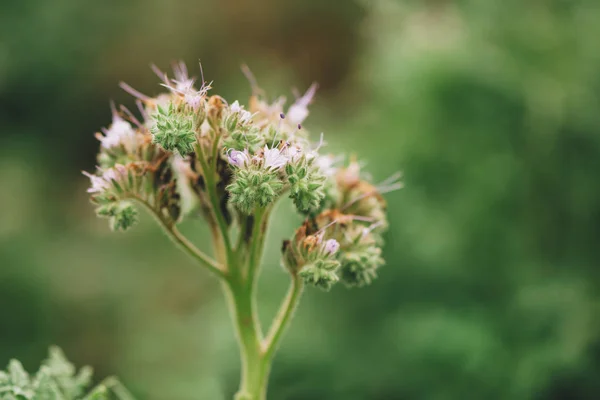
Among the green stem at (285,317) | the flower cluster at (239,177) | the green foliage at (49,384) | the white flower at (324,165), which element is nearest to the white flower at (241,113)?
the flower cluster at (239,177)

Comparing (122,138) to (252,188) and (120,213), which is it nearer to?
(120,213)

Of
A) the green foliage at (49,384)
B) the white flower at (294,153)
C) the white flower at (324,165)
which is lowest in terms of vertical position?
the green foliage at (49,384)

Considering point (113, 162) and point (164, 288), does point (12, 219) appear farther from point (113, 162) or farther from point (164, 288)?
point (113, 162)

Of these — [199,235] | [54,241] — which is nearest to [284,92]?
[199,235]

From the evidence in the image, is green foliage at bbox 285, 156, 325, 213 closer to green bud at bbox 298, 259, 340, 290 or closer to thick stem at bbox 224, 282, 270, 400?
green bud at bbox 298, 259, 340, 290

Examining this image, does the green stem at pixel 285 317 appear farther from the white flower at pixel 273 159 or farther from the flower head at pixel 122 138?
the flower head at pixel 122 138

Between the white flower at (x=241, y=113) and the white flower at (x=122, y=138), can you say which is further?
the white flower at (x=122, y=138)

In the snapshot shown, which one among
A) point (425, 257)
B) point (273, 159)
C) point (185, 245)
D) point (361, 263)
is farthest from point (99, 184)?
point (425, 257)
